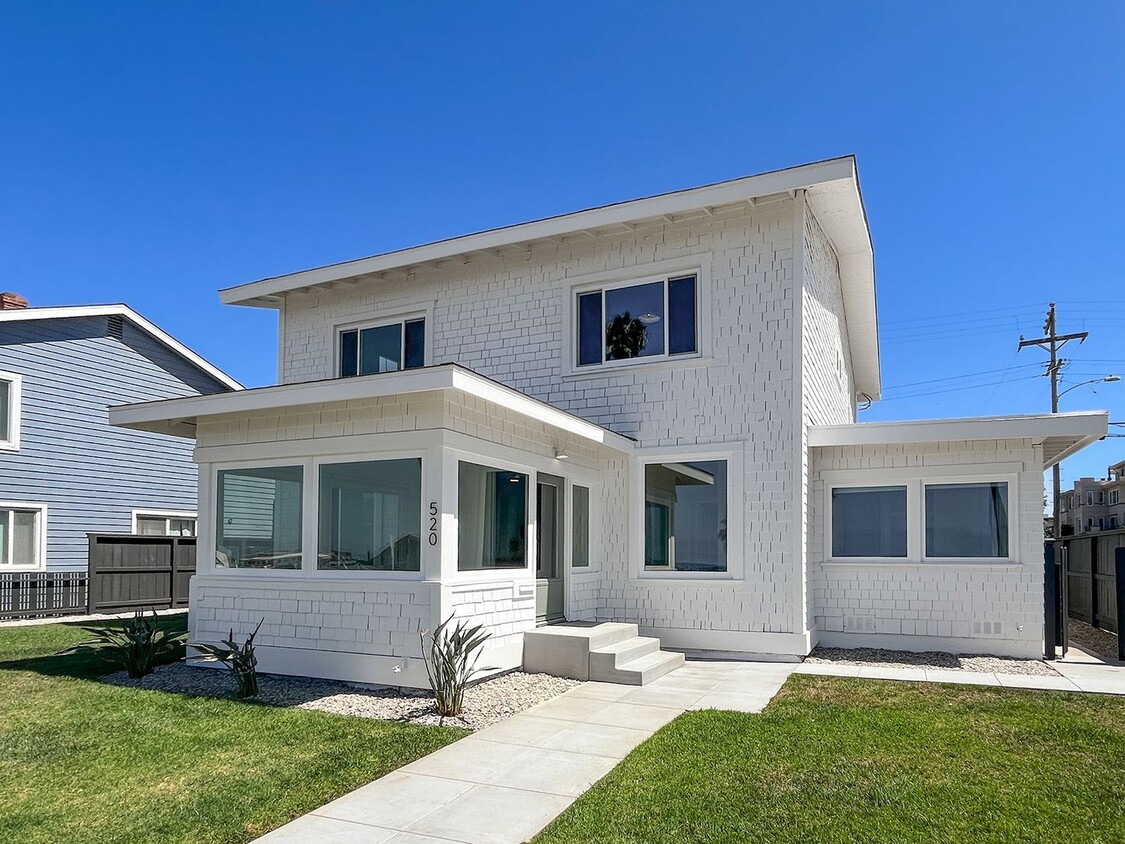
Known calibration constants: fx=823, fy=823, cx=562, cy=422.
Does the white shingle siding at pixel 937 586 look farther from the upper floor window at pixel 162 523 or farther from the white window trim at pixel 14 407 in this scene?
the white window trim at pixel 14 407

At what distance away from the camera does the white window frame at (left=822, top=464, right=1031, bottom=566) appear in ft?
32.7

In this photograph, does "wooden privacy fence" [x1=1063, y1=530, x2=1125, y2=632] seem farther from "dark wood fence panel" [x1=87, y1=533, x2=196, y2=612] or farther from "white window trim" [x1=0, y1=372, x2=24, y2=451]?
"white window trim" [x1=0, y1=372, x2=24, y2=451]

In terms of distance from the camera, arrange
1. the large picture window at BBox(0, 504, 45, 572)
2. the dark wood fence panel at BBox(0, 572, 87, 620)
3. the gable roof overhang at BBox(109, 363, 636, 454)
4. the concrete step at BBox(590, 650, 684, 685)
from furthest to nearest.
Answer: the large picture window at BBox(0, 504, 45, 572) < the dark wood fence panel at BBox(0, 572, 87, 620) < the concrete step at BBox(590, 650, 684, 685) < the gable roof overhang at BBox(109, 363, 636, 454)

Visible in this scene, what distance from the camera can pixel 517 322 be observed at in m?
11.5

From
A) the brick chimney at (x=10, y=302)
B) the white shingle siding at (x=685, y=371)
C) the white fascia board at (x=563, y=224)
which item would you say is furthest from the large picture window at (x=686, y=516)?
the brick chimney at (x=10, y=302)

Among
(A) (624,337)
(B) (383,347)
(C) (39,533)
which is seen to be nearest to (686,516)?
(A) (624,337)

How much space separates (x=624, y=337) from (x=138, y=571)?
10.8 m

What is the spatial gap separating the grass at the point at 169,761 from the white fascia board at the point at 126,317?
1006cm

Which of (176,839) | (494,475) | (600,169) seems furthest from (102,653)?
(600,169)

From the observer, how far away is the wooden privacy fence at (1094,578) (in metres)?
12.1

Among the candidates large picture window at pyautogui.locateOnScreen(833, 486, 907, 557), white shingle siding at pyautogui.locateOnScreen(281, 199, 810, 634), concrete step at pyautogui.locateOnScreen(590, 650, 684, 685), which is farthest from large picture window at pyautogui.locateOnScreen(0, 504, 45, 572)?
large picture window at pyautogui.locateOnScreen(833, 486, 907, 557)

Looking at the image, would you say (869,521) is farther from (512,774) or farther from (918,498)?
(512,774)

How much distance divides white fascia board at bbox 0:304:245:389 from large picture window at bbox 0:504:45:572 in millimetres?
3575

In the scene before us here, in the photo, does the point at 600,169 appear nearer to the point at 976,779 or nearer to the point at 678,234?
the point at 678,234
